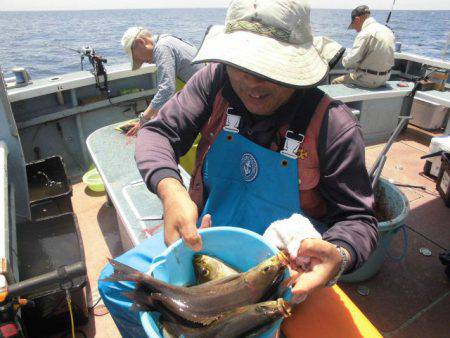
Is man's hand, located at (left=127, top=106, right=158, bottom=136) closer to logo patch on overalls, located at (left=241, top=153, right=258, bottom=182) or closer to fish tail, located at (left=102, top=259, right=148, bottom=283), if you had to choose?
logo patch on overalls, located at (left=241, top=153, right=258, bottom=182)

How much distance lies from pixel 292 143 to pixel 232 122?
39 centimetres

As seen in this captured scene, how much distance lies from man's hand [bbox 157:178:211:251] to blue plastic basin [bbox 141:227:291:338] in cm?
6

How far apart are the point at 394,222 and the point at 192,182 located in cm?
163

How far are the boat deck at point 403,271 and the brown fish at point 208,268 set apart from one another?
57cm

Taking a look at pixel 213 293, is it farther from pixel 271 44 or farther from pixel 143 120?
pixel 143 120

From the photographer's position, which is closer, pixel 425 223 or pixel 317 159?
pixel 317 159

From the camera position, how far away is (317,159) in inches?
68.6

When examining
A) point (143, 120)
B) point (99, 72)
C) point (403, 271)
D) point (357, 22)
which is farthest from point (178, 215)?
point (357, 22)

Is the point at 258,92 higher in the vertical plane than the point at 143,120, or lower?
higher

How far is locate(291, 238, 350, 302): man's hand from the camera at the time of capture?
134cm

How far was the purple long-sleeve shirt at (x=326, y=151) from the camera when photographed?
63.9 inches

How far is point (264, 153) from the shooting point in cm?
187

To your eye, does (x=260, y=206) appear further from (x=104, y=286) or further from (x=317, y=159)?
(x=104, y=286)

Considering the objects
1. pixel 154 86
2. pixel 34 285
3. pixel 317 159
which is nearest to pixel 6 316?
pixel 34 285
